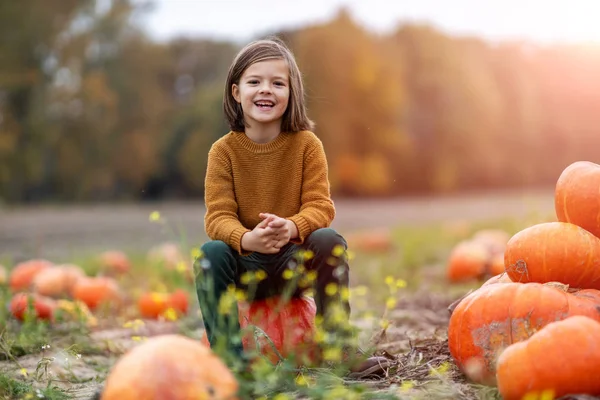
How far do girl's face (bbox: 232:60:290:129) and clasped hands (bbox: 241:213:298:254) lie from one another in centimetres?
47

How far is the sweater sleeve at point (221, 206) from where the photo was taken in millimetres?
2912

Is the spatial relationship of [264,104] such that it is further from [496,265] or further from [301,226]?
[496,265]

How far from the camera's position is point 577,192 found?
2.93 metres

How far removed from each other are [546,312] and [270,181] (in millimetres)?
1225

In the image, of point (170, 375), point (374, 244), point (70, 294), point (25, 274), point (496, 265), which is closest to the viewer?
point (170, 375)

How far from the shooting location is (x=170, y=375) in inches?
79.9

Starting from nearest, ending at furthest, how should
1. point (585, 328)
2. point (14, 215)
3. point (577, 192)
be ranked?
point (585, 328) → point (577, 192) → point (14, 215)

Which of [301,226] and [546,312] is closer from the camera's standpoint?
[546,312]

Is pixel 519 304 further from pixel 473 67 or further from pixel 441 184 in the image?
pixel 473 67

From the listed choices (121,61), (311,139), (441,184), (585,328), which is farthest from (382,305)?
(441,184)

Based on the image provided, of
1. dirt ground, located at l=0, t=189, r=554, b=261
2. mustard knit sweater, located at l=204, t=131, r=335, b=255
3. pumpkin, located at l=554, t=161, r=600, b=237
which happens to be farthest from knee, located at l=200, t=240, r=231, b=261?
dirt ground, located at l=0, t=189, r=554, b=261

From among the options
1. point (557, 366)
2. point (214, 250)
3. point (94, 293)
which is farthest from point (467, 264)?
point (557, 366)

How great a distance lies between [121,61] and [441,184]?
Answer: 1349 centimetres

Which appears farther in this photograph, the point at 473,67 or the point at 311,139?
the point at 473,67
